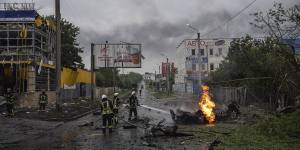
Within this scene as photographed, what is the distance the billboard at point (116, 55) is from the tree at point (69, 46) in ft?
62.8

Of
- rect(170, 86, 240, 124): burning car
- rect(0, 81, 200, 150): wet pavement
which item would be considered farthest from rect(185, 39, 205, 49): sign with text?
rect(0, 81, 200, 150): wet pavement

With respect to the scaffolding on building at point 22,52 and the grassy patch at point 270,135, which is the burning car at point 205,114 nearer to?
the grassy patch at point 270,135

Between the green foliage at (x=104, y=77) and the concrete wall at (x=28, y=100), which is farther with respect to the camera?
the green foliage at (x=104, y=77)

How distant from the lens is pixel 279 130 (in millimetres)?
16469

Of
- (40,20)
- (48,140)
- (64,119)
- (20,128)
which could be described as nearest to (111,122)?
(48,140)

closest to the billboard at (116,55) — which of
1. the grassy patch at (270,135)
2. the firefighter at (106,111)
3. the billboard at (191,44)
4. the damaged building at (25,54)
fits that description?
the damaged building at (25,54)

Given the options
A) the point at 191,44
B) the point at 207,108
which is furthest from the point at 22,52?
the point at 191,44

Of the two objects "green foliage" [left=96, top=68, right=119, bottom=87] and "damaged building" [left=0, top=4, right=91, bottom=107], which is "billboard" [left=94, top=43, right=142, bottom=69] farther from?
"green foliage" [left=96, top=68, right=119, bottom=87]

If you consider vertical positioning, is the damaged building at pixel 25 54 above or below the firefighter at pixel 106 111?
above

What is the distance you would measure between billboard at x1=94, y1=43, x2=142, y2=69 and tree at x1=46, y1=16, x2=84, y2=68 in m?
19.1

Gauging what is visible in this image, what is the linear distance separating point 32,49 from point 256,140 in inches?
1090

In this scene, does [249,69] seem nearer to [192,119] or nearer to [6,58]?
[192,119]

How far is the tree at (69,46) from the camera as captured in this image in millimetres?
81188

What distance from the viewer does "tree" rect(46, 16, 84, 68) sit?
8119 cm
